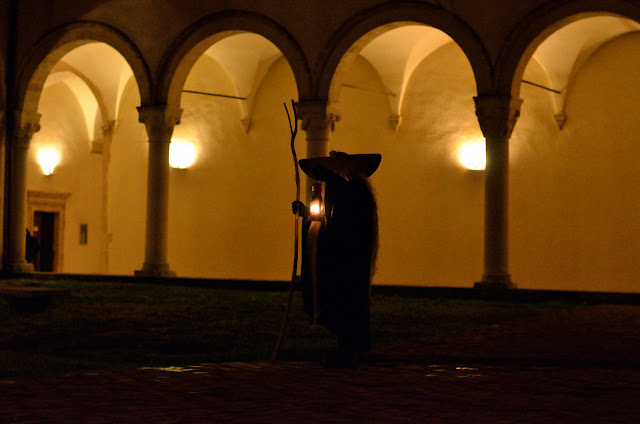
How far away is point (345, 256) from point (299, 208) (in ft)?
1.65

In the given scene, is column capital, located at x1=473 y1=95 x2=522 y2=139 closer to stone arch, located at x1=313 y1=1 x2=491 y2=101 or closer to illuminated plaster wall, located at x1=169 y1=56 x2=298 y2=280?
stone arch, located at x1=313 y1=1 x2=491 y2=101

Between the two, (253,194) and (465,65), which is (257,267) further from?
(465,65)

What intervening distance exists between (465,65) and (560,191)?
3.26 metres

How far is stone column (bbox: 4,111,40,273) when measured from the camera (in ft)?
63.1

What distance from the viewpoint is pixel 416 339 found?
881 cm

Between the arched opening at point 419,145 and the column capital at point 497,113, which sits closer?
the column capital at point 497,113

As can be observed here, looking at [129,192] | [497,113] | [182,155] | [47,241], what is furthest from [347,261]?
[47,241]

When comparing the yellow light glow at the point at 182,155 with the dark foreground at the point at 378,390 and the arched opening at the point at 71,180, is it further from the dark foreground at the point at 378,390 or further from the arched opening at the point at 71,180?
the dark foreground at the point at 378,390

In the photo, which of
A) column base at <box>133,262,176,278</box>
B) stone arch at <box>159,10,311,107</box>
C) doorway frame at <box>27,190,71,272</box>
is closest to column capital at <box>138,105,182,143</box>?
stone arch at <box>159,10,311,107</box>

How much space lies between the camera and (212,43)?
17.3m

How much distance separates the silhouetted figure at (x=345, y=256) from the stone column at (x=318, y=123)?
29.4 feet

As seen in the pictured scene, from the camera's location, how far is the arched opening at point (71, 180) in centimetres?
2348

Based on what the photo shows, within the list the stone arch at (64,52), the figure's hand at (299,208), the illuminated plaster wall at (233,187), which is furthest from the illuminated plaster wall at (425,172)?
the figure's hand at (299,208)

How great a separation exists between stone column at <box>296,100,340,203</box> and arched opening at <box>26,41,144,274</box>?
8.67 metres
